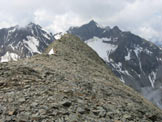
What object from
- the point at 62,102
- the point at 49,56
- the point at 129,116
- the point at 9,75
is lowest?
the point at 129,116

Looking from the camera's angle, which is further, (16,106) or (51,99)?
(51,99)

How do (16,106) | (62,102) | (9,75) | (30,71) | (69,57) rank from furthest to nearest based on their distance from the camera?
(69,57), (30,71), (9,75), (62,102), (16,106)

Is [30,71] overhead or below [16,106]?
overhead

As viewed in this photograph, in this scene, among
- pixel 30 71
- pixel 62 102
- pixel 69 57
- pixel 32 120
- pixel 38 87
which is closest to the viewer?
pixel 32 120

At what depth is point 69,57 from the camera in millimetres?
34281

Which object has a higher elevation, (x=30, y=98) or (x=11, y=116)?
(x=30, y=98)

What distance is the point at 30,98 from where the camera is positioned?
47.0 feet

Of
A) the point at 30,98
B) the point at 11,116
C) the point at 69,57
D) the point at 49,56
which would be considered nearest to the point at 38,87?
the point at 30,98

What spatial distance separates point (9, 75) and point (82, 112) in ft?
Answer: 24.7

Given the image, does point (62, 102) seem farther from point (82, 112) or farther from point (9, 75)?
point (9, 75)

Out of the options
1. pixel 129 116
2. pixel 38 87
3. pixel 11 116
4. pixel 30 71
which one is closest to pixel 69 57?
pixel 30 71

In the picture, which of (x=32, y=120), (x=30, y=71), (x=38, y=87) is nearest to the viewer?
(x=32, y=120)

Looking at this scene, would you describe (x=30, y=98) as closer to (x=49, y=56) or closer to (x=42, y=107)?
(x=42, y=107)

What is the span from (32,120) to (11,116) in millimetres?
1248
